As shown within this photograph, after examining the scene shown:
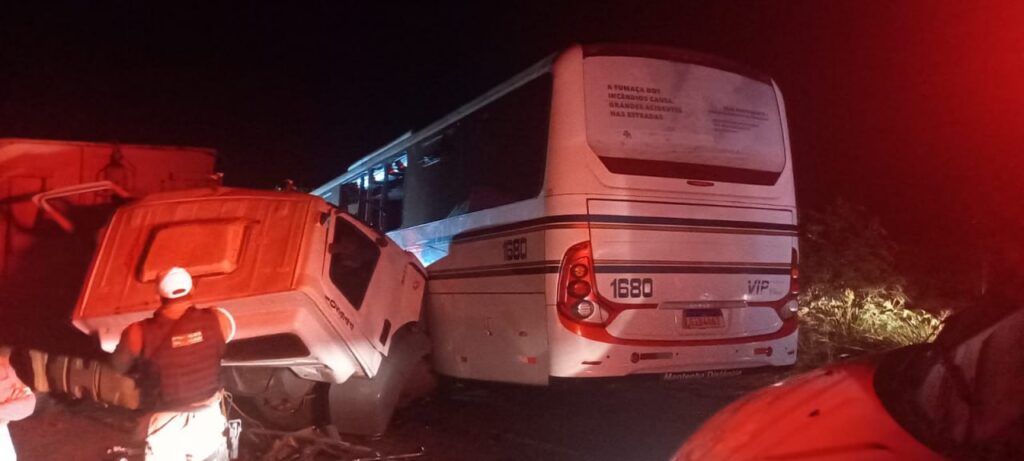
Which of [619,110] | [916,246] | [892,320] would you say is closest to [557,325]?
[619,110]

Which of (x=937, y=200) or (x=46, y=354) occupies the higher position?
(x=937, y=200)

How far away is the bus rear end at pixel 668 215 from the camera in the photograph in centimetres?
675

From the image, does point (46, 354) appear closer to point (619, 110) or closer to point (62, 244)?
point (62, 244)

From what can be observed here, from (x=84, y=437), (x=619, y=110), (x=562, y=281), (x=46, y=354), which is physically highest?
(x=619, y=110)

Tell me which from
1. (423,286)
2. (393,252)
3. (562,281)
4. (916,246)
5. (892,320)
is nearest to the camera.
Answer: (562,281)

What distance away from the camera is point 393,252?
773cm

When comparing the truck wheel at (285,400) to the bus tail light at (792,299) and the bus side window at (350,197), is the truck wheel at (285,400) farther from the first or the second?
the bus side window at (350,197)

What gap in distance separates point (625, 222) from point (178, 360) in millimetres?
3543

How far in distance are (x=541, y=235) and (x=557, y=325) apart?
2.33 feet

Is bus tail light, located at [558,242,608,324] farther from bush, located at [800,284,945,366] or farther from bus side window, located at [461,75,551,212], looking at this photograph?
bush, located at [800,284,945,366]

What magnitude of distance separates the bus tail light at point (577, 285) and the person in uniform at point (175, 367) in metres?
2.77

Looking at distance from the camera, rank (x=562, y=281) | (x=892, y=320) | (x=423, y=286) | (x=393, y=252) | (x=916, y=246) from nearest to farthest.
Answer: (x=562, y=281) → (x=393, y=252) → (x=423, y=286) → (x=892, y=320) → (x=916, y=246)

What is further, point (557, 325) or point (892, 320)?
point (892, 320)

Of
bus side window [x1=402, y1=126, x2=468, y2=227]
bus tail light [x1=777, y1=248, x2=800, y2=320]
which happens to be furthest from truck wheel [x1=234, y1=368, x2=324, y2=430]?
bus tail light [x1=777, y1=248, x2=800, y2=320]
